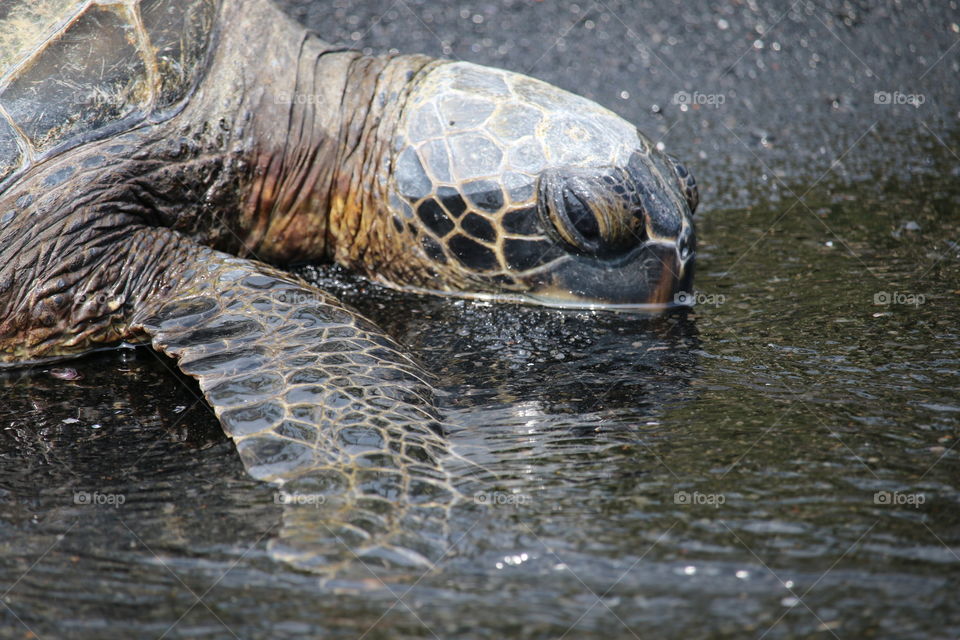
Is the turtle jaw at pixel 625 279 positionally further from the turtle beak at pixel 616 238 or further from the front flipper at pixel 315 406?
the front flipper at pixel 315 406

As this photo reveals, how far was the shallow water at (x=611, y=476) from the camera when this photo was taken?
2.09 metres

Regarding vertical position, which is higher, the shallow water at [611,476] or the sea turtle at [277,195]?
the sea turtle at [277,195]

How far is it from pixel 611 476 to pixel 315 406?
0.94 meters

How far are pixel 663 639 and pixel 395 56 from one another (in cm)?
334

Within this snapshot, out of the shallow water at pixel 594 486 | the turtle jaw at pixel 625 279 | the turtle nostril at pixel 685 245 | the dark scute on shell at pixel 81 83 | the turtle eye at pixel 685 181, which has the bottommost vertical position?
the shallow water at pixel 594 486

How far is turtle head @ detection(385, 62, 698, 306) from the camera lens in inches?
150

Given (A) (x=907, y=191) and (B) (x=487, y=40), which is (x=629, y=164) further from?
(B) (x=487, y=40)

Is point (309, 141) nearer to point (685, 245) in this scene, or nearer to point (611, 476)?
point (685, 245)

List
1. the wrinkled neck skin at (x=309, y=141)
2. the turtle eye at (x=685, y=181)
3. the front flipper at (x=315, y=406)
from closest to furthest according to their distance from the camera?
the front flipper at (x=315, y=406) → the wrinkled neck skin at (x=309, y=141) → the turtle eye at (x=685, y=181)

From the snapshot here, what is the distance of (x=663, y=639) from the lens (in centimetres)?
198

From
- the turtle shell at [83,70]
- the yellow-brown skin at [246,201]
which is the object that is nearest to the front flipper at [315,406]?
the yellow-brown skin at [246,201]

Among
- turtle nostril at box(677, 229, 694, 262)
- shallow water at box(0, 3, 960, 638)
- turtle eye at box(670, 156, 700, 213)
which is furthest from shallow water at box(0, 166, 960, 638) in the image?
turtle eye at box(670, 156, 700, 213)

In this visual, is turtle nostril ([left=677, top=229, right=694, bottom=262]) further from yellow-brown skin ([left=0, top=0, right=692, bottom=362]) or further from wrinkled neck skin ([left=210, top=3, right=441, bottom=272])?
wrinkled neck skin ([left=210, top=3, right=441, bottom=272])

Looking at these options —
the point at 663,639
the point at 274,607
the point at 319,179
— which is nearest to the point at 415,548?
the point at 274,607
